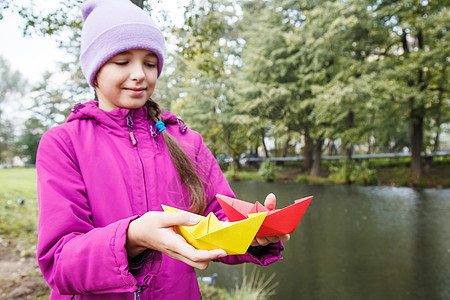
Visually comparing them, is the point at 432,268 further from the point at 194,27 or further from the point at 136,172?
the point at 136,172

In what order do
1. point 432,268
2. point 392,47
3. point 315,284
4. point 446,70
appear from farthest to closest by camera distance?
point 392,47, point 446,70, point 432,268, point 315,284

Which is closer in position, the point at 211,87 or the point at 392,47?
the point at 211,87

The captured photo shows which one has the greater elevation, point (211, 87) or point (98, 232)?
point (211, 87)

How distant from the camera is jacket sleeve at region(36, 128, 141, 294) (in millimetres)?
711

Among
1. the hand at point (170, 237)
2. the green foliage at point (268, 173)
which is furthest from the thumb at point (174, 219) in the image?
the green foliage at point (268, 173)

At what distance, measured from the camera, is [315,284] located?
5.68 metres

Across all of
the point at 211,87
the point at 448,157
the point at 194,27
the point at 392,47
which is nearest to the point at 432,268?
the point at 194,27

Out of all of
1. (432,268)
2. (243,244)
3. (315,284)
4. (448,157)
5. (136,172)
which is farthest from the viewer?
(448,157)

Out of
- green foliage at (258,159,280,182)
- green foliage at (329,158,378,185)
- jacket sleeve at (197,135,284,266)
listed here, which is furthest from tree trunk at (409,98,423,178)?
jacket sleeve at (197,135,284,266)

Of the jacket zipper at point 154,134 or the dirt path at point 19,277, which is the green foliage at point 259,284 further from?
the jacket zipper at point 154,134

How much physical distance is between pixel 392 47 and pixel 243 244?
1405 cm

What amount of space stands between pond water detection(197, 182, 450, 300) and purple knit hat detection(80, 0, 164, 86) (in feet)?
12.2

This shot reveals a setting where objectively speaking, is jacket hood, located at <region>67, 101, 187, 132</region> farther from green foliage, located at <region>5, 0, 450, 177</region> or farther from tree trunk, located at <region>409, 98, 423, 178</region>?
tree trunk, located at <region>409, 98, 423, 178</region>

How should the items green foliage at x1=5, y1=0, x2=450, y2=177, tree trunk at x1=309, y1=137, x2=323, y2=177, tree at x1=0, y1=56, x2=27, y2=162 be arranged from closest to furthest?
1. green foliage at x1=5, y1=0, x2=450, y2=177
2. tree trunk at x1=309, y1=137, x2=323, y2=177
3. tree at x1=0, y1=56, x2=27, y2=162
